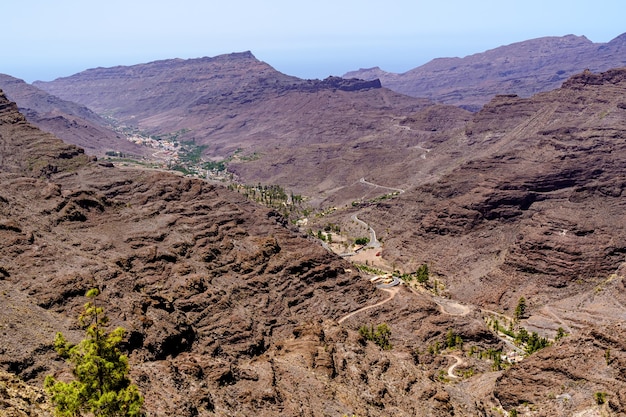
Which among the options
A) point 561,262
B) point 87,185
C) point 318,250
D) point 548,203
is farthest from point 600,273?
point 87,185

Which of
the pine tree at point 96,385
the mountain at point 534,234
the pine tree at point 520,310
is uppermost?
the pine tree at point 96,385

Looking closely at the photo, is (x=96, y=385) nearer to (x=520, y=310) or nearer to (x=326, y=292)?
(x=326, y=292)

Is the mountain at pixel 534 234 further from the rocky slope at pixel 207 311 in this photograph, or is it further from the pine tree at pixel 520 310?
the rocky slope at pixel 207 311

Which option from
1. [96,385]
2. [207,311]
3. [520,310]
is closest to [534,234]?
[520,310]

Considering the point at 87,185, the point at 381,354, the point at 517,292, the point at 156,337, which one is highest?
the point at 87,185

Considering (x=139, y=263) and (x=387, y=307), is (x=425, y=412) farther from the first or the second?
(x=139, y=263)

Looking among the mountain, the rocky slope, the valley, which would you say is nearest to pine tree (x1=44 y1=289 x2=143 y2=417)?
the rocky slope

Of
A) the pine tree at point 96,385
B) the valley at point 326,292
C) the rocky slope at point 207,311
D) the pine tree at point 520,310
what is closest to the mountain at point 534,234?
the valley at point 326,292

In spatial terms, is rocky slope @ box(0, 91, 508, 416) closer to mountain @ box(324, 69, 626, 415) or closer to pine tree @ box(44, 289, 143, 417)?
pine tree @ box(44, 289, 143, 417)
